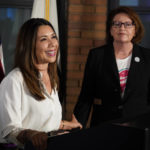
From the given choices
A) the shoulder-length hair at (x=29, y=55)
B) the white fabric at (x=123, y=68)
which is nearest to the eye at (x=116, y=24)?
the white fabric at (x=123, y=68)

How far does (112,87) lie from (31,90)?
85cm

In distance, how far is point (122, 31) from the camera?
7.04ft

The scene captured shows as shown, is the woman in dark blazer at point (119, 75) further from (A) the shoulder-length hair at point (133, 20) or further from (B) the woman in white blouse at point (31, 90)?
(B) the woman in white blouse at point (31, 90)

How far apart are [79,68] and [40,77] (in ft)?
5.31

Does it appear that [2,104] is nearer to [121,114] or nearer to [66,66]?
[121,114]

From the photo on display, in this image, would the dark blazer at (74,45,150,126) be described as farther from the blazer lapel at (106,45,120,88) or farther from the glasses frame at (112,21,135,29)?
the glasses frame at (112,21,135,29)

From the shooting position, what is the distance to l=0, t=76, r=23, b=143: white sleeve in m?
1.33

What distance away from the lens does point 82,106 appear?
7.48ft

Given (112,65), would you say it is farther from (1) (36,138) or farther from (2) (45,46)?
(1) (36,138)

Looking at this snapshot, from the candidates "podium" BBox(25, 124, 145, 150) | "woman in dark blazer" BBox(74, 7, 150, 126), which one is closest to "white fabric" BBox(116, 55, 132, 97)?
"woman in dark blazer" BBox(74, 7, 150, 126)

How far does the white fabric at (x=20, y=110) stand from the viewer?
134cm

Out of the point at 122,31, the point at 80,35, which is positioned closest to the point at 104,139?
the point at 122,31

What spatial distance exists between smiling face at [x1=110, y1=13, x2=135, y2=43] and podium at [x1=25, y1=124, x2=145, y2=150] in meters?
1.38

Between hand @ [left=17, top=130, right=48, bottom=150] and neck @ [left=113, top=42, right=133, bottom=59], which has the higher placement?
neck @ [left=113, top=42, right=133, bottom=59]
